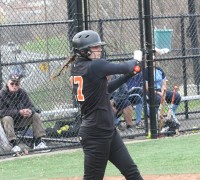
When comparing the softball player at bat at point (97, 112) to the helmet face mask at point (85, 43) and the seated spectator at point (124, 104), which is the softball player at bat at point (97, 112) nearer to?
the helmet face mask at point (85, 43)

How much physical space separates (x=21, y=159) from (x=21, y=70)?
67.1 inches

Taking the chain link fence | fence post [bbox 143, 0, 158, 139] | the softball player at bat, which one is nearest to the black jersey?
the softball player at bat

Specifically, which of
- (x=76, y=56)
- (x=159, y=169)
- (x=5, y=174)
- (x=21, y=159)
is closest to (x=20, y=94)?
(x=21, y=159)

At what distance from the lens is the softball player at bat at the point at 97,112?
5918 mm

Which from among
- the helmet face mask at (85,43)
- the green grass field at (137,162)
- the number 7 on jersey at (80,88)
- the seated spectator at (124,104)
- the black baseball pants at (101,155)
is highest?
the helmet face mask at (85,43)

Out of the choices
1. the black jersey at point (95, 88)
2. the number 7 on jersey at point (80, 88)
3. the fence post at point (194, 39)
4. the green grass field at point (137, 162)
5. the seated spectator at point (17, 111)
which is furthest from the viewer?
the fence post at point (194, 39)

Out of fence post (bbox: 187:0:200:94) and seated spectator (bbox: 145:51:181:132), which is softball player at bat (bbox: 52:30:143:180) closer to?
seated spectator (bbox: 145:51:181:132)

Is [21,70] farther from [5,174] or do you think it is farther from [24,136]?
[5,174]

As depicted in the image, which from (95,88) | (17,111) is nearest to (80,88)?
(95,88)

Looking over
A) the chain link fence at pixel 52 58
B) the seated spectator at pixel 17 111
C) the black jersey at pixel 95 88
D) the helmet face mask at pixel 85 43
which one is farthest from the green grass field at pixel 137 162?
the helmet face mask at pixel 85 43

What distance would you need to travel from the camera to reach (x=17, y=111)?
1045 cm

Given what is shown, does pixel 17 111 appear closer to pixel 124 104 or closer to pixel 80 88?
pixel 124 104

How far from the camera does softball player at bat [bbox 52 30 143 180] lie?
5.92 meters

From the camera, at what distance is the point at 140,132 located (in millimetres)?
11656
